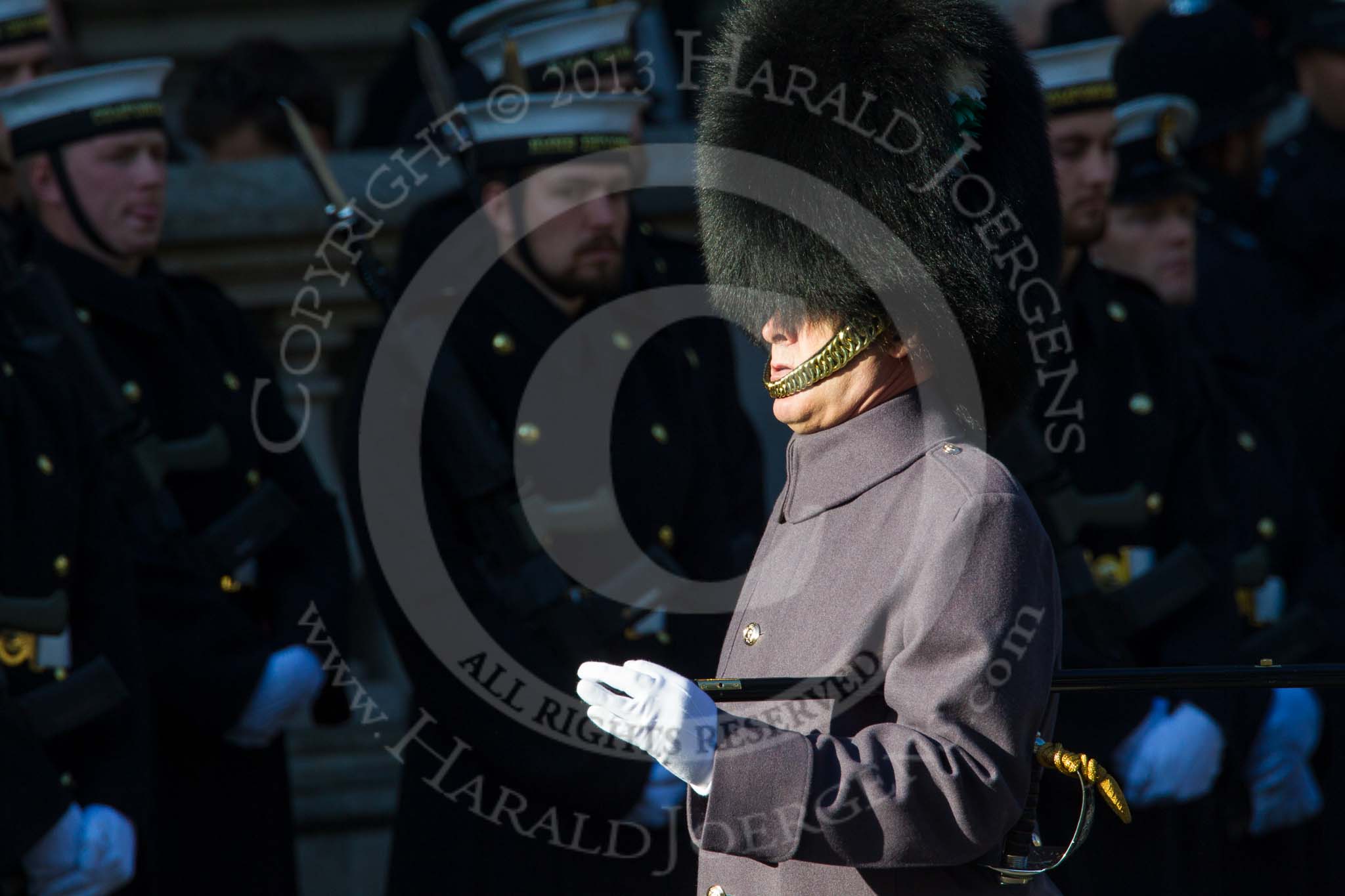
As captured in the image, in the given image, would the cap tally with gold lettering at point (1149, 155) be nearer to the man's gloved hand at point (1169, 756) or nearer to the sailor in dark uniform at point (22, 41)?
the man's gloved hand at point (1169, 756)

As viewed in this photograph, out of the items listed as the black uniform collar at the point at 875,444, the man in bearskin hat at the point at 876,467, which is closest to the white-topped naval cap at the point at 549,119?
the man in bearskin hat at the point at 876,467

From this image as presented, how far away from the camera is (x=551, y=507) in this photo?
3.78m

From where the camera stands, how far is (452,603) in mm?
3648

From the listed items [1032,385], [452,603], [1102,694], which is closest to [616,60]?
[452,603]

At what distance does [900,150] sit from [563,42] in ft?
6.65

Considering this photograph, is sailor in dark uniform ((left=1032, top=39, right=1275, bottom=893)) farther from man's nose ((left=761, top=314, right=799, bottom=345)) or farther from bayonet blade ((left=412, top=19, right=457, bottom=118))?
man's nose ((left=761, top=314, right=799, bottom=345))

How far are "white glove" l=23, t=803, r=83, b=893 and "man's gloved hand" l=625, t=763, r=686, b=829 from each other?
104 cm

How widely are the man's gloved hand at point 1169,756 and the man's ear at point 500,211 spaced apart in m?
1.72

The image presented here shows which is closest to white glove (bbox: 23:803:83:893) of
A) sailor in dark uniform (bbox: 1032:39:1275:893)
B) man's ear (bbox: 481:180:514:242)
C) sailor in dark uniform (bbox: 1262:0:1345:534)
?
man's ear (bbox: 481:180:514:242)

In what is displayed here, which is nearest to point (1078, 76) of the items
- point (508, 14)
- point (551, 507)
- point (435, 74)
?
point (508, 14)

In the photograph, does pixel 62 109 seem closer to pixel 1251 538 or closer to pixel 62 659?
pixel 62 659

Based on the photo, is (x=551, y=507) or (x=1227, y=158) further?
(x=1227, y=158)

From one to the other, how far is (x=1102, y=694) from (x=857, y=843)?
2.08 metres

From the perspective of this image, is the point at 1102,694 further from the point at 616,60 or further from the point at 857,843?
the point at 857,843
